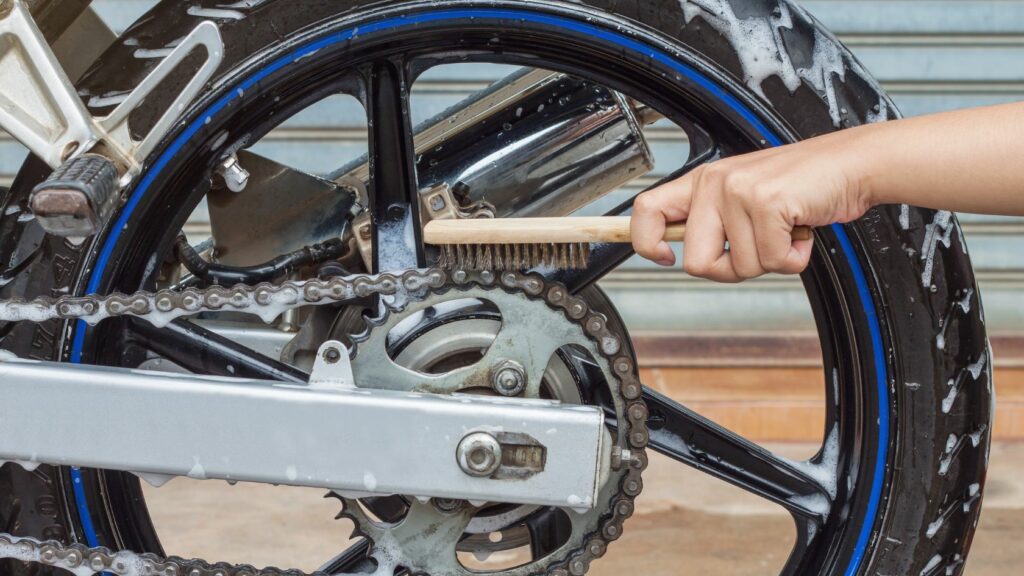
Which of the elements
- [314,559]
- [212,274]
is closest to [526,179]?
[212,274]

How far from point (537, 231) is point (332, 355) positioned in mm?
286

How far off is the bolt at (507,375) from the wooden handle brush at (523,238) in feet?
0.38

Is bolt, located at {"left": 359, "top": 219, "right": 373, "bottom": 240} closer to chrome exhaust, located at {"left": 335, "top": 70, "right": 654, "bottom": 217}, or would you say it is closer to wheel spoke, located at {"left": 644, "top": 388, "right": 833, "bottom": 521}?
chrome exhaust, located at {"left": 335, "top": 70, "right": 654, "bottom": 217}

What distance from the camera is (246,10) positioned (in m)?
1.21

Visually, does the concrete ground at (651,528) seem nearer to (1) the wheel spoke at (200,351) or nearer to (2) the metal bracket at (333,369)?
(1) the wheel spoke at (200,351)

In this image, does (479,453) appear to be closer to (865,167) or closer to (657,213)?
(657,213)

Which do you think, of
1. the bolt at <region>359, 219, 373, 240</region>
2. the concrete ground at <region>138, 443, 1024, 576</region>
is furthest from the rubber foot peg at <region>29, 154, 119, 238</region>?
the concrete ground at <region>138, 443, 1024, 576</region>

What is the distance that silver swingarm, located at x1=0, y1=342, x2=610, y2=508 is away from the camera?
3.88 ft

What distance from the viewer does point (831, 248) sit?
1.29 m

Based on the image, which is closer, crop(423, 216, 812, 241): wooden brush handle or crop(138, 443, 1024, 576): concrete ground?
crop(423, 216, 812, 241): wooden brush handle

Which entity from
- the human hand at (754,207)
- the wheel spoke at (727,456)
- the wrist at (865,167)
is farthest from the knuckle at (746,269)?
the wheel spoke at (727,456)

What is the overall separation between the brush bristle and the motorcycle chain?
1cm

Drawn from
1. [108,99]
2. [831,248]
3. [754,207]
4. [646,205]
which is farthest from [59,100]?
[831,248]

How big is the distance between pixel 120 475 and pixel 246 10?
61 cm
